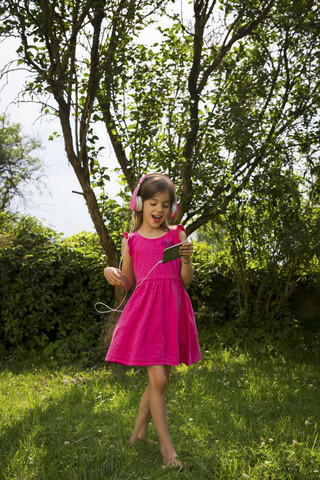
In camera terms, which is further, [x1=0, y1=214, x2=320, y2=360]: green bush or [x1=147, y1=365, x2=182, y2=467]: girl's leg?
[x1=0, y1=214, x2=320, y2=360]: green bush

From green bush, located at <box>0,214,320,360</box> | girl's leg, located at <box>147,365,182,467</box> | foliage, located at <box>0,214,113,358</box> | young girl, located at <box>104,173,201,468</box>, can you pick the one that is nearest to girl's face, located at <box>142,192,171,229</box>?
young girl, located at <box>104,173,201,468</box>

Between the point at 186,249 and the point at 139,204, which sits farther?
the point at 139,204

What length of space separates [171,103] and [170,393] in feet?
10.9

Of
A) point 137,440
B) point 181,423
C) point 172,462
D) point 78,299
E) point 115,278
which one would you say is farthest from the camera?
point 78,299

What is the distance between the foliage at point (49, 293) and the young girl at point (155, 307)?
12.4 ft

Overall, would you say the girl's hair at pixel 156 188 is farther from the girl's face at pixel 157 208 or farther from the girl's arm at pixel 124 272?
the girl's arm at pixel 124 272

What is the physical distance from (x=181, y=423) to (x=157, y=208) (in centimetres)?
166

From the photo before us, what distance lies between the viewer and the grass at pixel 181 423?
3.00m

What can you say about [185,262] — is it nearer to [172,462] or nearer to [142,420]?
[142,420]

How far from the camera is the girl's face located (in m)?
3.22

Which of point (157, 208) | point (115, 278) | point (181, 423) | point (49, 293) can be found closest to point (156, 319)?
point (115, 278)

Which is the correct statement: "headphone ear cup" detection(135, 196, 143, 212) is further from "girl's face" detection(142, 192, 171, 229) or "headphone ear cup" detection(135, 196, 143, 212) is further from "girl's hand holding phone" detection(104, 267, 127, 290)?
"girl's hand holding phone" detection(104, 267, 127, 290)

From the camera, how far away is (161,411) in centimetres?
296

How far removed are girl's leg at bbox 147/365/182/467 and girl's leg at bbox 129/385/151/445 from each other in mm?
225
